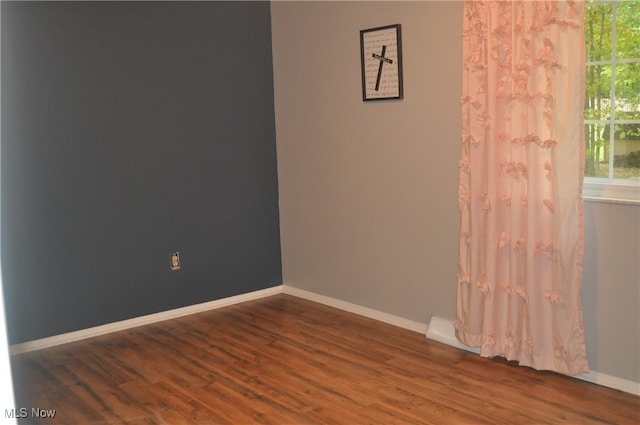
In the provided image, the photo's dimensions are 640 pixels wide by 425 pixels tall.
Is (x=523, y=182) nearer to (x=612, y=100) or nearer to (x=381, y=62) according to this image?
(x=612, y=100)

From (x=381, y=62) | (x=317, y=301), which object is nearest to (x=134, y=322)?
(x=317, y=301)

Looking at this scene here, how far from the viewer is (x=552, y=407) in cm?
291

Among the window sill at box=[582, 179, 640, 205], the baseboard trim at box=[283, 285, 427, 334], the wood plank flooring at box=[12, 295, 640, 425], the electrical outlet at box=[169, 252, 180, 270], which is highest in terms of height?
the window sill at box=[582, 179, 640, 205]

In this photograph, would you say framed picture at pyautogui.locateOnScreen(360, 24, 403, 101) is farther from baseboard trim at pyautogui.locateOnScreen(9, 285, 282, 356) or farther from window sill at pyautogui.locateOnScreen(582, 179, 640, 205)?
baseboard trim at pyautogui.locateOnScreen(9, 285, 282, 356)

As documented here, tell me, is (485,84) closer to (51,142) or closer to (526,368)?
(526,368)

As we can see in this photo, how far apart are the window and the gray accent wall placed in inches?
95.2

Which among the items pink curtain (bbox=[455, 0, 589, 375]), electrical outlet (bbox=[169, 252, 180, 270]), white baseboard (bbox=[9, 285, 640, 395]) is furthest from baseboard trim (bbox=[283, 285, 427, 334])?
electrical outlet (bbox=[169, 252, 180, 270])

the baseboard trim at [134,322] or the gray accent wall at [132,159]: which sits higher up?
the gray accent wall at [132,159]

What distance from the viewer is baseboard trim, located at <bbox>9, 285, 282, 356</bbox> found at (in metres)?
3.92

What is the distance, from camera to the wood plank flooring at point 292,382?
291 cm

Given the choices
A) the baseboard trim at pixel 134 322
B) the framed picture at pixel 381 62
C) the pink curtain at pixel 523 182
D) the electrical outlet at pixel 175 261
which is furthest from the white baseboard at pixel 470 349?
the electrical outlet at pixel 175 261

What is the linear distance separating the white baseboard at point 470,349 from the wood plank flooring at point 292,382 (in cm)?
4

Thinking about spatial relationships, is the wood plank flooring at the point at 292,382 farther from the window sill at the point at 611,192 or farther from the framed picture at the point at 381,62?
the framed picture at the point at 381,62

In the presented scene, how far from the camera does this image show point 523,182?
3186 mm
